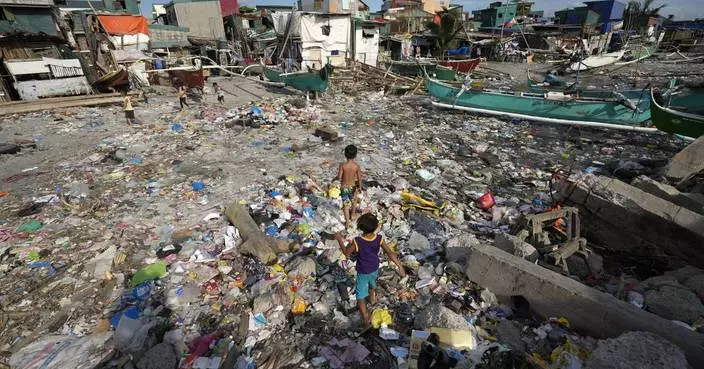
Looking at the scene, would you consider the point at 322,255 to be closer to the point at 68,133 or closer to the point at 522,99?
the point at 522,99

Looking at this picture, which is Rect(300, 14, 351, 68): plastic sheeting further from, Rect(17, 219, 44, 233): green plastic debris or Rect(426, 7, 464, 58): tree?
Rect(17, 219, 44, 233): green plastic debris

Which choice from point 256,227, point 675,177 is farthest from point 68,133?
point 675,177

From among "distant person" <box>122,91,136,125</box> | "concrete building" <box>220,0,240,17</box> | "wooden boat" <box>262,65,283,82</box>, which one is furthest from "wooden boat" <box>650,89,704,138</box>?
"concrete building" <box>220,0,240,17</box>

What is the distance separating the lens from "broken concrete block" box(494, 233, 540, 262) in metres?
3.47

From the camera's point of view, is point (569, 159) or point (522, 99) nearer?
point (569, 159)

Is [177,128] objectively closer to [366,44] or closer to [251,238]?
[251,238]

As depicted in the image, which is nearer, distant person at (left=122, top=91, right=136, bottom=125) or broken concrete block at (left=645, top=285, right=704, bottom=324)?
broken concrete block at (left=645, top=285, right=704, bottom=324)

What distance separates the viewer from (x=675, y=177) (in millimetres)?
5219

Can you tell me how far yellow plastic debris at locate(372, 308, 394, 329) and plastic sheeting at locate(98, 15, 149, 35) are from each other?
22.5 meters

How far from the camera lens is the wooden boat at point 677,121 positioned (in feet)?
21.9

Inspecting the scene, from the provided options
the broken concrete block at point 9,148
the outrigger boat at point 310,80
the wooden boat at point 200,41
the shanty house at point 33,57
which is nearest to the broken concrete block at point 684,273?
the outrigger boat at point 310,80

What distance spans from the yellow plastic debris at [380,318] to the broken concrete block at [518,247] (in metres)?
1.56

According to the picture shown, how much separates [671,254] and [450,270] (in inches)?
96.7

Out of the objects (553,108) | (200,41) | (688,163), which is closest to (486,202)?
(688,163)
